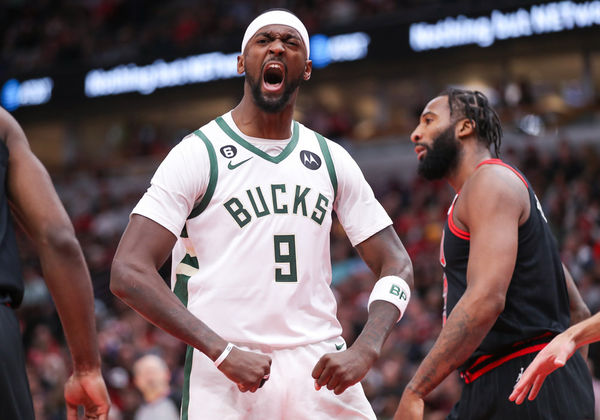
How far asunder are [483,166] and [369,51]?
13751 mm

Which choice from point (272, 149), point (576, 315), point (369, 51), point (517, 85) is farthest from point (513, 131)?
point (272, 149)

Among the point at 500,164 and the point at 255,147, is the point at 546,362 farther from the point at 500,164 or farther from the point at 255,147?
the point at 255,147

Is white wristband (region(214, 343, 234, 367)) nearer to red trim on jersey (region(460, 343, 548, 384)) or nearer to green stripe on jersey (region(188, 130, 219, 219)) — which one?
green stripe on jersey (region(188, 130, 219, 219))

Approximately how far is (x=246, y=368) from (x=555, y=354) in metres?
1.26

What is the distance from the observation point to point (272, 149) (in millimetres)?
3570

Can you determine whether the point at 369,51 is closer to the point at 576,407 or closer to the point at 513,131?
the point at 513,131

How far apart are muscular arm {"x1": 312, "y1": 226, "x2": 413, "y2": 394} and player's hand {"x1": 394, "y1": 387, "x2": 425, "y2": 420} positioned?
353 mm

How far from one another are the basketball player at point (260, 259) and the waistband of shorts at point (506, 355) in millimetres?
652

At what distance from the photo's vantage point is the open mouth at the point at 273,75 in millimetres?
3518

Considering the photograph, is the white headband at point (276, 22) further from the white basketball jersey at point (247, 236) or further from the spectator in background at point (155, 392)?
the spectator in background at point (155, 392)

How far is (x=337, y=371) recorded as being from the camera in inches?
122

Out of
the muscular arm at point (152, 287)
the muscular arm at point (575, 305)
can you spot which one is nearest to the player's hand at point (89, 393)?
the muscular arm at point (152, 287)

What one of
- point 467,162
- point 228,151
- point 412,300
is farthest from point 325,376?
point 412,300

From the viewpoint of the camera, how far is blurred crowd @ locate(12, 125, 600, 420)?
9.54 meters
